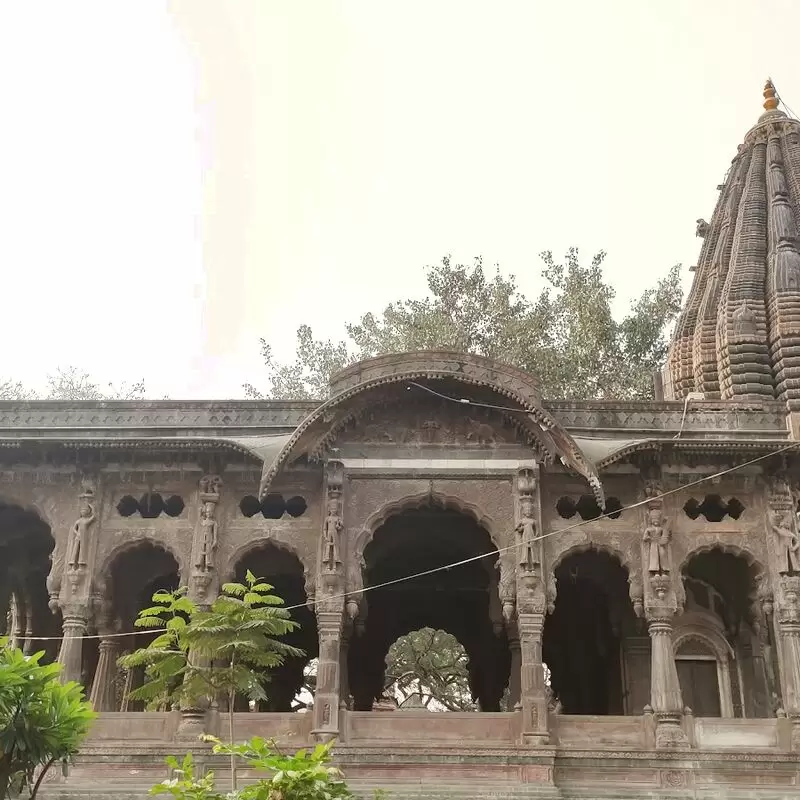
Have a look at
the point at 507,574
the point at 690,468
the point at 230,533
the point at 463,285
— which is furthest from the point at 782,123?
the point at 230,533

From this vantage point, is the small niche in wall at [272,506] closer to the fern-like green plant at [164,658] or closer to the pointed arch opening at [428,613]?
the fern-like green plant at [164,658]

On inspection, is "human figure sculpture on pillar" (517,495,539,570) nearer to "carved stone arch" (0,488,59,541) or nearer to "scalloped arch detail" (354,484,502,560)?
"scalloped arch detail" (354,484,502,560)

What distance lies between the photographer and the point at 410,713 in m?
16.3

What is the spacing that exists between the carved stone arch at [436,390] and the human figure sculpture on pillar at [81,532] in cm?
340

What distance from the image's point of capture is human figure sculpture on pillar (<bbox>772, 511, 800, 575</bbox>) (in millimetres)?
16781

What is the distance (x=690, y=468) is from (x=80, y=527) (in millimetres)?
11301

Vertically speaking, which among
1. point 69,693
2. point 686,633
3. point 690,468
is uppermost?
point 690,468

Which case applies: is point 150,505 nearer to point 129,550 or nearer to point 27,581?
point 129,550

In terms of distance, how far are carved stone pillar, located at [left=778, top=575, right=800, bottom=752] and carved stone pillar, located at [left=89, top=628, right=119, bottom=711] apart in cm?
1238

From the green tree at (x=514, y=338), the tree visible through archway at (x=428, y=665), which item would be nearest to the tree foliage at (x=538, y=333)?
the green tree at (x=514, y=338)

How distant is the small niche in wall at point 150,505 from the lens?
1806cm

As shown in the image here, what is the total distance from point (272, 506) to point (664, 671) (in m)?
7.67

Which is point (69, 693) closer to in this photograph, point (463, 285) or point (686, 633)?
point (686, 633)

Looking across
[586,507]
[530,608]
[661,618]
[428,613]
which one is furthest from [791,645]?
[428,613]
